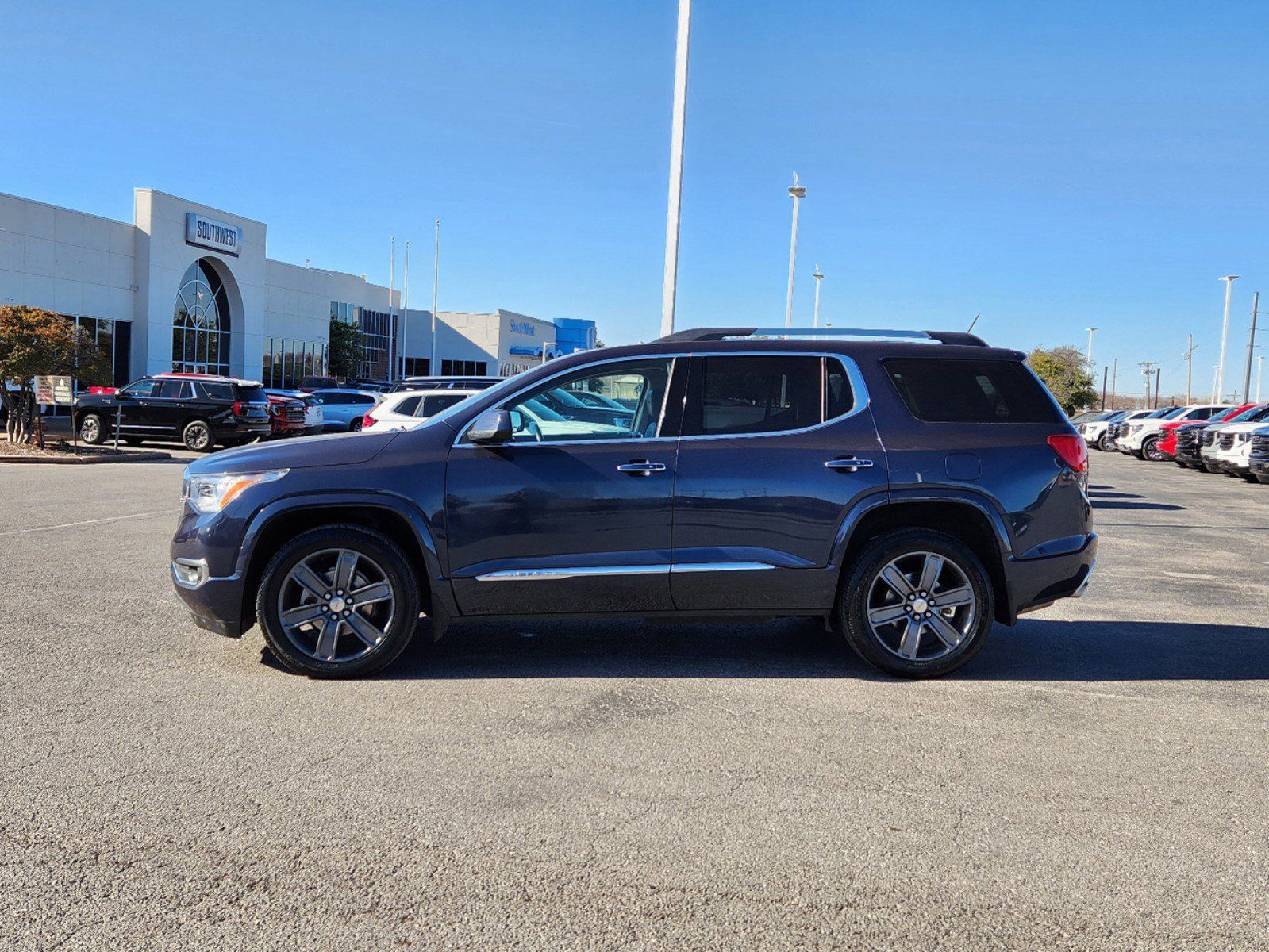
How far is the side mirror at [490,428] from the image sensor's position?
18.5 ft

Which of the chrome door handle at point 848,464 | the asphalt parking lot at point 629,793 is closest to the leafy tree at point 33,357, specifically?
the asphalt parking lot at point 629,793

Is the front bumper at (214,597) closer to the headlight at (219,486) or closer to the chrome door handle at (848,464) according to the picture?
the headlight at (219,486)

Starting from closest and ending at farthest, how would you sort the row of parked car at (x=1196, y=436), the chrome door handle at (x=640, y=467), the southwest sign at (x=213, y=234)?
the chrome door handle at (x=640, y=467) → the row of parked car at (x=1196, y=436) → the southwest sign at (x=213, y=234)

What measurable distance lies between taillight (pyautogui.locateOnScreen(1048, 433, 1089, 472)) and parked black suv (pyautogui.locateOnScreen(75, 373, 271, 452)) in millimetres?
22229

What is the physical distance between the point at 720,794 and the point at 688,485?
1.96m

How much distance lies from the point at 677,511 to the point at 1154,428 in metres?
32.7

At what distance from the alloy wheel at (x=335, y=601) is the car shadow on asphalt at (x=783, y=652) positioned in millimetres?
313

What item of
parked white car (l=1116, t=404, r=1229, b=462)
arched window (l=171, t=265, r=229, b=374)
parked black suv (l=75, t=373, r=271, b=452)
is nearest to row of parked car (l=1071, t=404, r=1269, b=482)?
parked white car (l=1116, t=404, r=1229, b=462)

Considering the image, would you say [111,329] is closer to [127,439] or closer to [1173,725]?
[127,439]

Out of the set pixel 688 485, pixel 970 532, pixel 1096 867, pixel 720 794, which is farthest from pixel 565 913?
pixel 970 532

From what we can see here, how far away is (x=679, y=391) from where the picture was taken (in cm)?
598

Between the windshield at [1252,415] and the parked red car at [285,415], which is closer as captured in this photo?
the parked red car at [285,415]

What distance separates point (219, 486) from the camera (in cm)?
577

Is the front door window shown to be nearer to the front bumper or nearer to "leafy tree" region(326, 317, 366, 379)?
the front bumper
